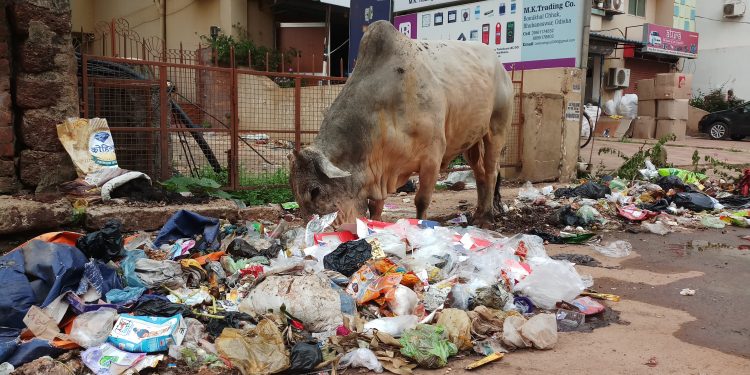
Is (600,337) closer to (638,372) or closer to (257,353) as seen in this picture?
(638,372)

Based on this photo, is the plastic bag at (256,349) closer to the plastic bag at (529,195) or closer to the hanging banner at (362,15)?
the plastic bag at (529,195)

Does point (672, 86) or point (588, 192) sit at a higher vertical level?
point (672, 86)

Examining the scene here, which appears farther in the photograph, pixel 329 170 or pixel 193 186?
pixel 193 186

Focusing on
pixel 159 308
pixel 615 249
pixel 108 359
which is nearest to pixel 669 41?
pixel 615 249

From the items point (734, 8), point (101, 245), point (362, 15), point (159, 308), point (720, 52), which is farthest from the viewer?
point (720, 52)

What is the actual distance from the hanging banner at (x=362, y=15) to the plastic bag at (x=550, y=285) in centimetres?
1015

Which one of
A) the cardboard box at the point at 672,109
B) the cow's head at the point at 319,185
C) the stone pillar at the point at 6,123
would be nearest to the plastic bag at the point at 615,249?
the cow's head at the point at 319,185

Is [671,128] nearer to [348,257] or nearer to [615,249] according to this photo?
[615,249]

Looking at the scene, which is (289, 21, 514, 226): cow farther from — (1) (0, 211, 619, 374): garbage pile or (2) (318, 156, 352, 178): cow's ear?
(1) (0, 211, 619, 374): garbage pile

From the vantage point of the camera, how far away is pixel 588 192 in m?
8.68

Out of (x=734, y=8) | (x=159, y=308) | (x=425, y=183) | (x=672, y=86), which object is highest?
(x=734, y=8)

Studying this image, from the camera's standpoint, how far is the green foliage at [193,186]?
709cm

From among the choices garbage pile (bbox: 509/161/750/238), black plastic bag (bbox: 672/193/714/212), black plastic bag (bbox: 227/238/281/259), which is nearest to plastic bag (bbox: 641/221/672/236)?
garbage pile (bbox: 509/161/750/238)

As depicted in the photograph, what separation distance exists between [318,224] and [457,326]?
1.86 m
